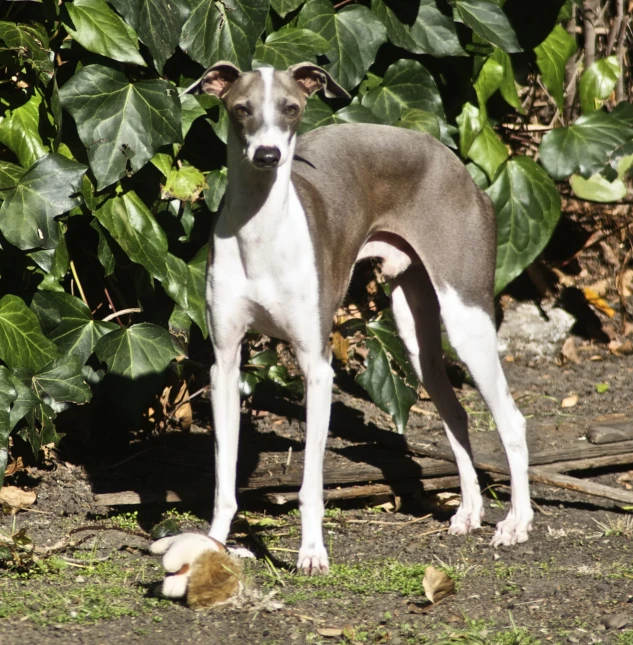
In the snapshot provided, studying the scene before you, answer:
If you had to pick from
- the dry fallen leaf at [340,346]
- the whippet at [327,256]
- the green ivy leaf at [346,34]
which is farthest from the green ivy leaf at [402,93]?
the dry fallen leaf at [340,346]

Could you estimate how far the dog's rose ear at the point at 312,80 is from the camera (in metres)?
3.83

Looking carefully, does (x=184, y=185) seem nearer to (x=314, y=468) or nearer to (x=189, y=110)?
(x=189, y=110)

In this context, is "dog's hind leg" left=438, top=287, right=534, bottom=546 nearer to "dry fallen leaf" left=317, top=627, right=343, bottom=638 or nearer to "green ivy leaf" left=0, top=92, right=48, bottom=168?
"dry fallen leaf" left=317, top=627, right=343, bottom=638

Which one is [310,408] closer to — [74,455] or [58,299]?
[58,299]

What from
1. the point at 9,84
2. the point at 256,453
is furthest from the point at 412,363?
the point at 9,84

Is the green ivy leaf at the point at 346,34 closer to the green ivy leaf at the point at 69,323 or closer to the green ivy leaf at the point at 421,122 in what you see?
the green ivy leaf at the point at 421,122

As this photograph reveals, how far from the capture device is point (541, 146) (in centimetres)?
523

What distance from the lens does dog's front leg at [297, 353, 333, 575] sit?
3.72 metres

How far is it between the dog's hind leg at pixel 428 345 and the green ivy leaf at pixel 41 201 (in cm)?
148

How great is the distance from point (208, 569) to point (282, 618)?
0.27m

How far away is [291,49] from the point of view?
14.9ft

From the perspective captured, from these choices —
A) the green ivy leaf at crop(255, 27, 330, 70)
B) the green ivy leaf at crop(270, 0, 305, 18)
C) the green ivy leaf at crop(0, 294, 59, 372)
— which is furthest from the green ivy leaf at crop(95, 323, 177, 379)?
the green ivy leaf at crop(270, 0, 305, 18)

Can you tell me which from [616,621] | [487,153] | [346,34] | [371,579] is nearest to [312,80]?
[346,34]

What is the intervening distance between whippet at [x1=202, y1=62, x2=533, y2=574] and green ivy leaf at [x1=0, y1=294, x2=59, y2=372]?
76cm
